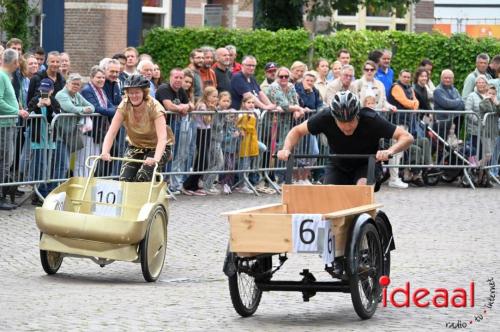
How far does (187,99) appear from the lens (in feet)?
65.8

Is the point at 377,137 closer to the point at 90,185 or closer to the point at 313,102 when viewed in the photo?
the point at 90,185

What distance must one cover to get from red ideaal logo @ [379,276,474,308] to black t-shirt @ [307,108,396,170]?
111cm

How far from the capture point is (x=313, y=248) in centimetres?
1046

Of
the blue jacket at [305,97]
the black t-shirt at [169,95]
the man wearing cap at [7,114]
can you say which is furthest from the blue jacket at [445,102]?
the man wearing cap at [7,114]

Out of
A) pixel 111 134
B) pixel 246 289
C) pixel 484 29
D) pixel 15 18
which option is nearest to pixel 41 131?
pixel 111 134

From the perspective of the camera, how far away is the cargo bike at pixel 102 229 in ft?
42.3

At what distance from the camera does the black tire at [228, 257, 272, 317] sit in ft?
34.7

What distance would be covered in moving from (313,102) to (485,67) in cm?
408

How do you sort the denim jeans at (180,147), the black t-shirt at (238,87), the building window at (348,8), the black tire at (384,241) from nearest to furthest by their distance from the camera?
the black tire at (384,241) → the denim jeans at (180,147) → the black t-shirt at (238,87) → the building window at (348,8)

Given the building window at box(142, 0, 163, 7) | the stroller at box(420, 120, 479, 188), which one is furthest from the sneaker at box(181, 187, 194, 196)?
the building window at box(142, 0, 163, 7)

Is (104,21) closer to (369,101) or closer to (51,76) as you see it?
(369,101)

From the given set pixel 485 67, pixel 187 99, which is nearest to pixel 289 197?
pixel 187 99

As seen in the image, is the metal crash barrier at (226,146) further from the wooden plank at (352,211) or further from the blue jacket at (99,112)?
the wooden plank at (352,211)

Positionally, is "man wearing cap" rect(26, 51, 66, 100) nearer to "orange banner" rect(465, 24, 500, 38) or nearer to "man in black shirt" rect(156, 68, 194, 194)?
"man in black shirt" rect(156, 68, 194, 194)
